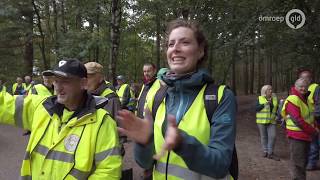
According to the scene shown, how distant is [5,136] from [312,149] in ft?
34.1

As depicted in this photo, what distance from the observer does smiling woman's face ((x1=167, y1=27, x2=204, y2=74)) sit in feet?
7.64

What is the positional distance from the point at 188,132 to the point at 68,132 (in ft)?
4.05

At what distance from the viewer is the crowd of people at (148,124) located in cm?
192

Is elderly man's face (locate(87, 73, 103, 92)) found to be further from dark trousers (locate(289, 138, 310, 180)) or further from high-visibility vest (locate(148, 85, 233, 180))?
dark trousers (locate(289, 138, 310, 180))

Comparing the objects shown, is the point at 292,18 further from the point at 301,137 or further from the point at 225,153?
the point at 225,153

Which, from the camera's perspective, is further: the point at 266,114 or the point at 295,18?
the point at 295,18

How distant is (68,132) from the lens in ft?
9.86

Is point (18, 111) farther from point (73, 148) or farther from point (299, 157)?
point (299, 157)

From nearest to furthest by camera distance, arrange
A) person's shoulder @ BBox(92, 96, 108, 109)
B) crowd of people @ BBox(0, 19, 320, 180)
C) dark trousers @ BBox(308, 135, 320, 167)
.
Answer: crowd of people @ BBox(0, 19, 320, 180), person's shoulder @ BBox(92, 96, 108, 109), dark trousers @ BBox(308, 135, 320, 167)

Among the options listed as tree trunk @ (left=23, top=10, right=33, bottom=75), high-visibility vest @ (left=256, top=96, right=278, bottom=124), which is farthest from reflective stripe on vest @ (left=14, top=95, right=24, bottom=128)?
tree trunk @ (left=23, top=10, right=33, bottom=75)

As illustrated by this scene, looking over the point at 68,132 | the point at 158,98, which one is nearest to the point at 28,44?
the point at 68,132

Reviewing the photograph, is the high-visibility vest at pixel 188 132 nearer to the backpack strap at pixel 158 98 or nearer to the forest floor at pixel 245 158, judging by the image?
the backpack strap at pixel 158 98

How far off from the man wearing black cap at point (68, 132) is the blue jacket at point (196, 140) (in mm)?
821

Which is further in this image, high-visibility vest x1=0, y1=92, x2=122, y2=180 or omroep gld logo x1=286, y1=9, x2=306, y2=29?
omroep gld logo x1=286, y1=9, x2=306, y2=29
